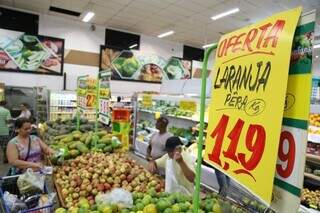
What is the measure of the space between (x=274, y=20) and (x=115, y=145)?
3.76m

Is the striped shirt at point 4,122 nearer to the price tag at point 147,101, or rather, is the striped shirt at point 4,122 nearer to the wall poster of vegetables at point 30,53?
the wall poster of vegetables at point 30,53

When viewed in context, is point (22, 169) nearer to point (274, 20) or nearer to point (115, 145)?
point (115, 145)

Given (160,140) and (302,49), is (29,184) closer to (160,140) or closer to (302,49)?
(160,140)

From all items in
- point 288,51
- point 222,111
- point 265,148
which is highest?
point 288,51

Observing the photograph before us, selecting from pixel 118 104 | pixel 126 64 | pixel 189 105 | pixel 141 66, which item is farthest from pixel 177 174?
pixel 141 66

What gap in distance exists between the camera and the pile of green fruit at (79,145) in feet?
12.7

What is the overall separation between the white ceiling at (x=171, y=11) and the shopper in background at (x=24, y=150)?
6130 millimetres

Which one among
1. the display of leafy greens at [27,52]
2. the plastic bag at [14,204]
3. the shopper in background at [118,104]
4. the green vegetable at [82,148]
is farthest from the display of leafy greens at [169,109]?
the display of leafy greens at [27,52]

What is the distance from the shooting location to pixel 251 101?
3.42 ft

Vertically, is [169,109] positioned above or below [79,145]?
above

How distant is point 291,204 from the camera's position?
931mm

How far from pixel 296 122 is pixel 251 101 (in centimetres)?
18

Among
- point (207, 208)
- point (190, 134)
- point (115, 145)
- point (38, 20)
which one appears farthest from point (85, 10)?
point (207, 208)

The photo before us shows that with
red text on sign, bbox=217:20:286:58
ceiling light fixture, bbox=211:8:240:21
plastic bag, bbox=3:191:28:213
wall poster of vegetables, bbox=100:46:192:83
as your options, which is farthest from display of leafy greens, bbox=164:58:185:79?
red text on sign, bbox=217:20:286:58
